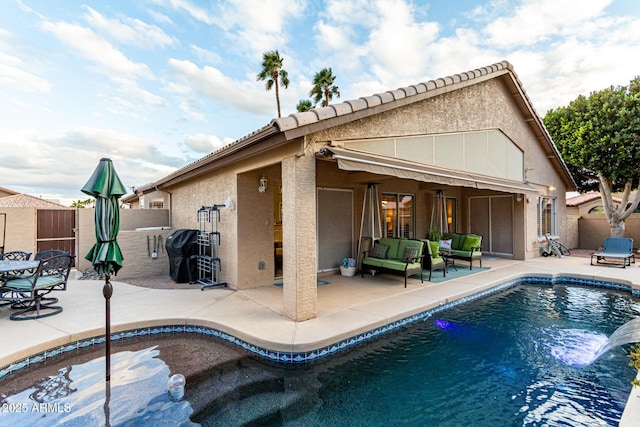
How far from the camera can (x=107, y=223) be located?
4.97m

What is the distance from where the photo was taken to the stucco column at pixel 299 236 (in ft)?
22.4

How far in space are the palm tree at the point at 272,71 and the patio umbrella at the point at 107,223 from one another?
26788 millimetres

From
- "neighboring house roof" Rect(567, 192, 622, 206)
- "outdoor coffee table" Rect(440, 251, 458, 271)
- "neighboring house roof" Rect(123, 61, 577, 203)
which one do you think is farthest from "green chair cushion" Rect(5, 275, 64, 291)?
"neighboring house roof" Rect(567, 192, 622, 206)

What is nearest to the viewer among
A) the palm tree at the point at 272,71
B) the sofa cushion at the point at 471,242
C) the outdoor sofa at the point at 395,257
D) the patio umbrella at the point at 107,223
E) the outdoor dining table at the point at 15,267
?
the patio umbrella at the point at 107,223

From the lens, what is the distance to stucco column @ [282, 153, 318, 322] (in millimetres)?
6812

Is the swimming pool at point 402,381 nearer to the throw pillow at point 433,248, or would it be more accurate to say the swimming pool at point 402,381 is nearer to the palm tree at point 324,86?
the throw pillow at point 433,248

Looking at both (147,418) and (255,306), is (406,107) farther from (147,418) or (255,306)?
(147,418)

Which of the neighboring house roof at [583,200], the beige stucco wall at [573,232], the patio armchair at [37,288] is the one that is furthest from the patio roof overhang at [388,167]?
the neighboring house roof at [583,200]

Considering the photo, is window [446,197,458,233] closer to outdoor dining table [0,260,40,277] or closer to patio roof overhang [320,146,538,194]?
patio roof overhang [320,146,538,194]

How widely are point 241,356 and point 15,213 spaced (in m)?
13.5

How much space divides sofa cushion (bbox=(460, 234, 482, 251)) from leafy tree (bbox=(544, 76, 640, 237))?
10.2m

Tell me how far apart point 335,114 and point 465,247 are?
1054 cm

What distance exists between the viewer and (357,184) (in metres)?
12.8

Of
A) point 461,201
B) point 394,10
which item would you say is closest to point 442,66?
point 394,10
